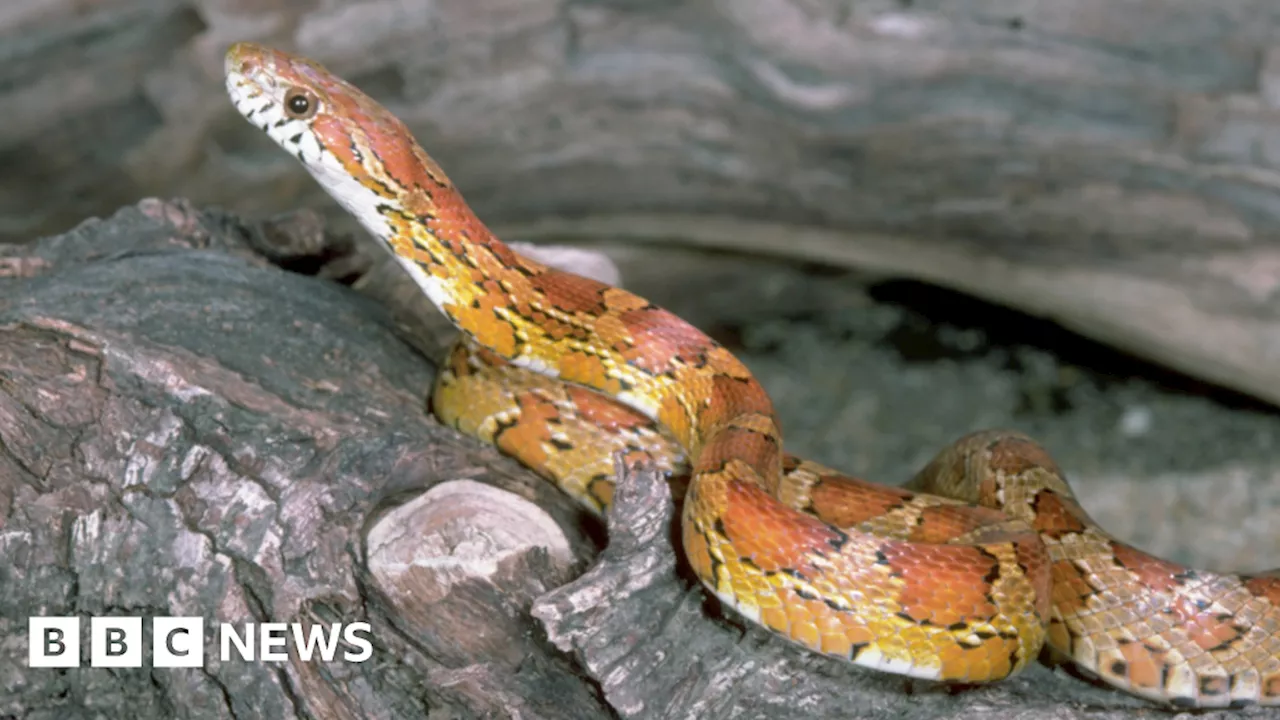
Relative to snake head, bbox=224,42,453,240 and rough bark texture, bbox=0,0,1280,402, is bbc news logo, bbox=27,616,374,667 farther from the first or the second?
rough bark texture, bbox=0,0,1280,402

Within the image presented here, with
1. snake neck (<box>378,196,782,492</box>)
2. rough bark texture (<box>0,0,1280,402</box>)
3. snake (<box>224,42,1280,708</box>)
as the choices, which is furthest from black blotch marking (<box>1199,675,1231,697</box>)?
rough bark texture (<box>0,0,1280,402</box>)

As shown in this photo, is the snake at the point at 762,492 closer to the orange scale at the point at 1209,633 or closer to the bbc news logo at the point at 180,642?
the orange scale at the point at 1209,633

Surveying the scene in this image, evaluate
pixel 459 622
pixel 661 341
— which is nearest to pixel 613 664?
pixel 459 622

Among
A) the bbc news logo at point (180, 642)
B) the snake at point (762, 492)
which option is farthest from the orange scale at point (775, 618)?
the bbc news logo at point (180, 642)

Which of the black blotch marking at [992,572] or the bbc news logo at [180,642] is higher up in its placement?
the black blotch marking at [992,572]

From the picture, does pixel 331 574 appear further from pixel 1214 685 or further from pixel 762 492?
pixel 1214 685

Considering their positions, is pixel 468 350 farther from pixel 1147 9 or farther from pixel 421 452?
pixel 1147 9
